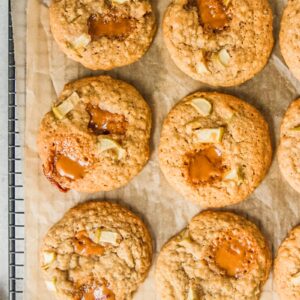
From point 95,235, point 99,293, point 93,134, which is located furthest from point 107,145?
point 99,293

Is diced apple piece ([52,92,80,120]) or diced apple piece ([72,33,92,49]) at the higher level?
diced apple piece ([72,33,92,49])

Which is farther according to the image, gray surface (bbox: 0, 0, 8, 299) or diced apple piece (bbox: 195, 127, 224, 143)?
gray surface (bbox: 0, 0, 8, 299)

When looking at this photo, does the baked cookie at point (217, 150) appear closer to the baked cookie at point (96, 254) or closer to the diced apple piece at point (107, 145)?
the diced apple piece at point (107, 145)

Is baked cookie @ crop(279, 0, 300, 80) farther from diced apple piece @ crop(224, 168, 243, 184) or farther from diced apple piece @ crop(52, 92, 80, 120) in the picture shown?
diced apple piece @ crop(52, 92, 80, 120)

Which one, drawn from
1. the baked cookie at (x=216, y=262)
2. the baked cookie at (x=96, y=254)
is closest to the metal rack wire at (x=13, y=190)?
the baked cookie at (x=96, y=254)

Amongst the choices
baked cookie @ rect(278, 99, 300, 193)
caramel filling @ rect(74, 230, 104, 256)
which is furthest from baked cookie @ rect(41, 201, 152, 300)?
baked cookie @ rect(278, 99, 300, 193)

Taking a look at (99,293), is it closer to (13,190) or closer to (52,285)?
(52,285)
